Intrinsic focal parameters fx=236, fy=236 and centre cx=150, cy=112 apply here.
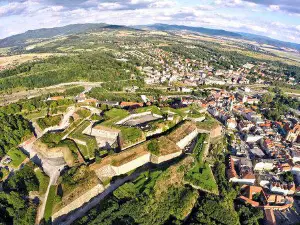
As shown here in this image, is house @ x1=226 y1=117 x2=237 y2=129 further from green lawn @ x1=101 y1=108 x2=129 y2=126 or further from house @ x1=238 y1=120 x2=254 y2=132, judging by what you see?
green lawn @ x1=101 y1=108 x2=129 y2=126

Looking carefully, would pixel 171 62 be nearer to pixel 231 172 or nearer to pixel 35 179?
pixel 231 172

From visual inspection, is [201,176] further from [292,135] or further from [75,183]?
[292,135]

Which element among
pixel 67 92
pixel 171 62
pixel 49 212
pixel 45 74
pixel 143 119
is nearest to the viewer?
pixel 49 212

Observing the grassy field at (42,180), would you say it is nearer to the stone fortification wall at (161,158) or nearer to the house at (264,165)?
the stone fortification wall at (161,158)

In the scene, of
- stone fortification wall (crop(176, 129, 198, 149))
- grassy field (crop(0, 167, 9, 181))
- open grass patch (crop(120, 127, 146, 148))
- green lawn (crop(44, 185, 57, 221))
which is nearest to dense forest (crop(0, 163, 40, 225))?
green lawn (crop(44, 185, 57, 221))

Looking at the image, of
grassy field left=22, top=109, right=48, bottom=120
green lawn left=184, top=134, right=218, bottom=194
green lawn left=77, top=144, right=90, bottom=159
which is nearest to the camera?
green lawn left=184, top=134, right=218, bottom=194

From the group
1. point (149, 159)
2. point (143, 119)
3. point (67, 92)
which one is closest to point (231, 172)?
point (149, 159)

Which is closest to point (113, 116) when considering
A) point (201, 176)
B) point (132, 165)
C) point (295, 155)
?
point (132, 165)
